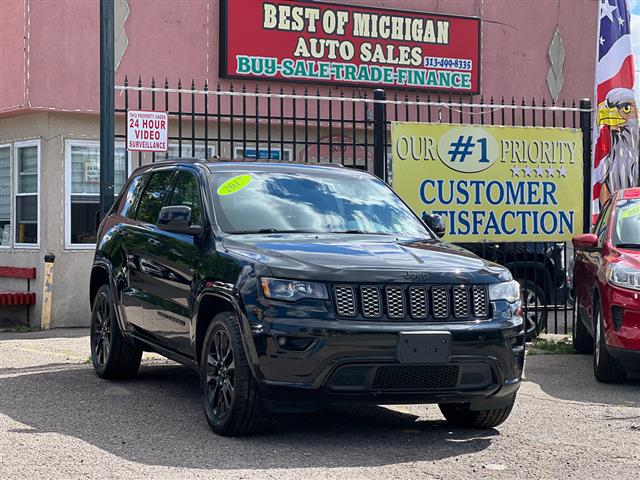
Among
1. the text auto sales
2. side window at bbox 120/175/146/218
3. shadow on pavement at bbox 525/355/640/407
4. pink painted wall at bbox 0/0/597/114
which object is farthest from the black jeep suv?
the text auto sales

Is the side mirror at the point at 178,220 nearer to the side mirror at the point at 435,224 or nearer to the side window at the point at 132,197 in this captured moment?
the side window at the point at 132,197

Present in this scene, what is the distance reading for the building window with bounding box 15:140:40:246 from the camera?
1675cm

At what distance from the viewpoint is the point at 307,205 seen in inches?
327

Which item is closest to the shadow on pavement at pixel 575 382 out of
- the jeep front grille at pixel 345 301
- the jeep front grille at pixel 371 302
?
the jeep front grille at pixel 371 302

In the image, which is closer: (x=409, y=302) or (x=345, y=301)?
(x=345, y=301)

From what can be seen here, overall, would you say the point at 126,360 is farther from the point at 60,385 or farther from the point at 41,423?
the point at 41,423

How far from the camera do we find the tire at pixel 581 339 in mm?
12266

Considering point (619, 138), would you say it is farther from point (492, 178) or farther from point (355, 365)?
point (355, 365)

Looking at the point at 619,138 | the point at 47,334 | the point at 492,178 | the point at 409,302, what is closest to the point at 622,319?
the point at 409,302

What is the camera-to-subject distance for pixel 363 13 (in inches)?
722

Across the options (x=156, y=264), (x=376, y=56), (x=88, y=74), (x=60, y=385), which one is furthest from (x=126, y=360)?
(x=376, y=56)

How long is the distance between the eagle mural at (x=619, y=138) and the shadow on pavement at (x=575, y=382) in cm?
277

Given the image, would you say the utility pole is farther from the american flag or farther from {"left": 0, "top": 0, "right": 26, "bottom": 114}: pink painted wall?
the american flag

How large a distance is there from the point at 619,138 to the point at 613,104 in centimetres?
44
